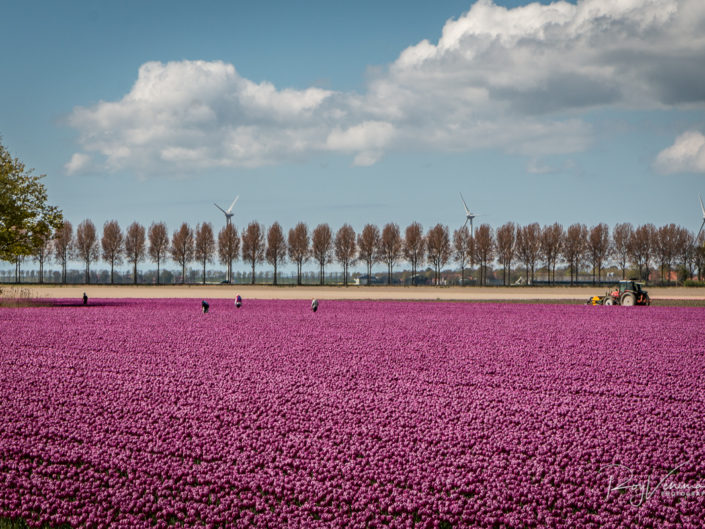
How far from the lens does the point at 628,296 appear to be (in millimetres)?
40000

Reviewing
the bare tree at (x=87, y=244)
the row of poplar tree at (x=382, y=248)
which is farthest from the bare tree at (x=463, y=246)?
the bare tree at (x=87, y=244)

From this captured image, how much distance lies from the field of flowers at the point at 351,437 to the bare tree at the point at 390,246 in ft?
333

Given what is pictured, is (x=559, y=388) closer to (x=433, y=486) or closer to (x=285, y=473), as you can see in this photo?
(x=433, y=486)

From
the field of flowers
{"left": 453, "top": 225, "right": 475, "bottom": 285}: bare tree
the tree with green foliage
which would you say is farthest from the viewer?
{"left": 453, "top": 225, "right": 475, "bottom": 285}: bare tree

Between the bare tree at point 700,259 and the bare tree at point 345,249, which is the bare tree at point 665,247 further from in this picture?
the bare tree at point 345,249

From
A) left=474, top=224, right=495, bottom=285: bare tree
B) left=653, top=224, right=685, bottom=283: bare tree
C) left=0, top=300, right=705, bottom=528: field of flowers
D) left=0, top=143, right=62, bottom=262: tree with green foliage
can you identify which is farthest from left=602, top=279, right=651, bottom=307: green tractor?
left=653, top=224, right=685, bottom=283: bare tree

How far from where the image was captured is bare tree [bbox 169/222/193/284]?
119000mm

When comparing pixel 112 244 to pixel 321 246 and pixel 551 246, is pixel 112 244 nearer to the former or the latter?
pixel 321 246

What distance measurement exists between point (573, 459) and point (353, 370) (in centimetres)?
656

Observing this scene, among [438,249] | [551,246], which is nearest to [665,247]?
[551,246]

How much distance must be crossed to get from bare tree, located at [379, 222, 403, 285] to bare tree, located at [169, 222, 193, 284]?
38.6 meters

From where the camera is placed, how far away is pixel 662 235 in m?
123

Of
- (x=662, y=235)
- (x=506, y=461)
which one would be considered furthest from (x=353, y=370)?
(x=662, y=235)

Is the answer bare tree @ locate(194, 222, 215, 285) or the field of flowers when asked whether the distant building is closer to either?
bare tree @ locate(194, 222, 215, 285)
